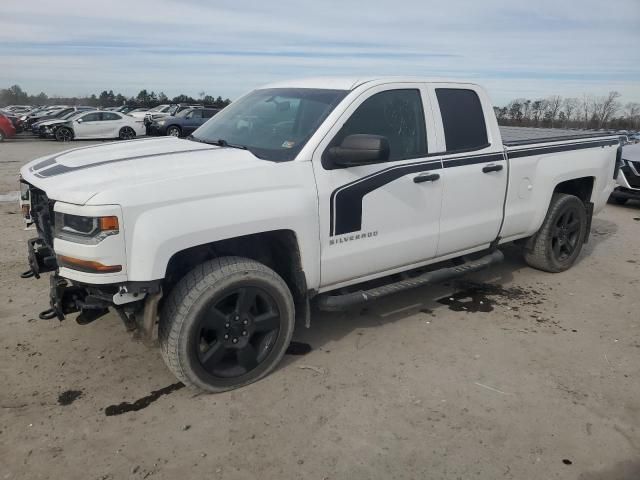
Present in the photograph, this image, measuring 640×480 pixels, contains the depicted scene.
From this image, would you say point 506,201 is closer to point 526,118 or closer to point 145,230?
point 145,230

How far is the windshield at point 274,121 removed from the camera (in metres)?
3.59

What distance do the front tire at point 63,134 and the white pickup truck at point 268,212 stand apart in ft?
71.3

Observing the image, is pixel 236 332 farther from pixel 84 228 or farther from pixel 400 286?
pixel 400 286

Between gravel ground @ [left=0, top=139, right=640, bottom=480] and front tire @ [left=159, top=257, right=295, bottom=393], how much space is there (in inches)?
6.5

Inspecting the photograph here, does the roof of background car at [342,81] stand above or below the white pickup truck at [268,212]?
above

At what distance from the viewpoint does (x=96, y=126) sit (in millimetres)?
23672

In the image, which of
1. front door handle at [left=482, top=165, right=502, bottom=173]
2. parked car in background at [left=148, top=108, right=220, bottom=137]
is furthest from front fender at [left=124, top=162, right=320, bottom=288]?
parked car in background at [left=148, top=108, right=220, bottom=137]

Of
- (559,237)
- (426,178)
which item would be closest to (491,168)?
(426,178)

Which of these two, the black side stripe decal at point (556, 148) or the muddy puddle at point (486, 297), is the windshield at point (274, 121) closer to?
the black side stripe decal at point (556, 148)

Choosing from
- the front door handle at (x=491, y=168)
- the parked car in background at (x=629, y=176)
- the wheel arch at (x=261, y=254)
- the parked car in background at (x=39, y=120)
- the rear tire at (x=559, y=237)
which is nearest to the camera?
the wheel arch at (x=261, y=254)

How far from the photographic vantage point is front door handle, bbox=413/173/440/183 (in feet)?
12.8

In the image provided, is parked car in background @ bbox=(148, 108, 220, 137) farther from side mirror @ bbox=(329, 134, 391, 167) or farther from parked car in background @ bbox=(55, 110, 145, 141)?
side mirror @ bbox=(329, 134, 391, 167)

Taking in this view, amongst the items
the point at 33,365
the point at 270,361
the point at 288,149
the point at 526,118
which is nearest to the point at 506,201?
the point at 288,149

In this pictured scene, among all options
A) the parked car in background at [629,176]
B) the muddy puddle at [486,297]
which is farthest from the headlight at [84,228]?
the parked car in background at [629,176]
